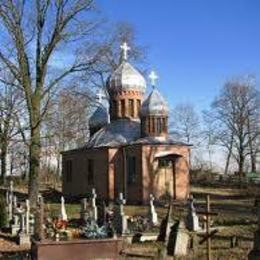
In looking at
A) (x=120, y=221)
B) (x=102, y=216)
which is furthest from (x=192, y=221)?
(x=102, y=216)

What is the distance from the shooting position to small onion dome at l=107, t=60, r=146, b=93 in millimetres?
37500

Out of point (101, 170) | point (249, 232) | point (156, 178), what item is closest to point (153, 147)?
point (156, 178)

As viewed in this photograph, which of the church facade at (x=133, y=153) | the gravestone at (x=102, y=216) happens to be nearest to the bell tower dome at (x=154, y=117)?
the church facade at (x=133, y=153)

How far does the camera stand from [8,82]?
31422 mm

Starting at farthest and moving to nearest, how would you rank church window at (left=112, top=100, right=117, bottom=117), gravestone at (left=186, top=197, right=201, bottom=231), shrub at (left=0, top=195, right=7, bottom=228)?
church window at (left=112, top=100, right=117, bottom=117) → shrub at (left=0, top=195, right=7, bottom=228) → gravestone at (left=186, top=197, right=201, bottom=231)

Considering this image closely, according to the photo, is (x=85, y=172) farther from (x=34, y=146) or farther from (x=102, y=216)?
(x=102, y=216)

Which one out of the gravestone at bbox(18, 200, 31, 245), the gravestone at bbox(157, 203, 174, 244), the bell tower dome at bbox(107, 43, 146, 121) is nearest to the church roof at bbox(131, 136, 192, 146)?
the bell tower dome at bbox(107, 43, 146, 121)

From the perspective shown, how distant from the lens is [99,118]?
41.8 meters

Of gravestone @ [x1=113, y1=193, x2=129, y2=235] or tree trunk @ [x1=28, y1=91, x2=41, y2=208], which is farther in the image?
tree trunk @ [x1=28, y1=91, x2=41, y2=208]

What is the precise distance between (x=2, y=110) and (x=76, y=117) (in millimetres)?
21755

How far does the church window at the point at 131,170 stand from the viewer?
34188 mm

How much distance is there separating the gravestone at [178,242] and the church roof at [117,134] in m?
19.6

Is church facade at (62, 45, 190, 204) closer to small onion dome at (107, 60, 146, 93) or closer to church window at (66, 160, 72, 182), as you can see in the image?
small onion dome at (107, 60, 146, 93)

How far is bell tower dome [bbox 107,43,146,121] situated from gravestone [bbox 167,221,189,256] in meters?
22.3
